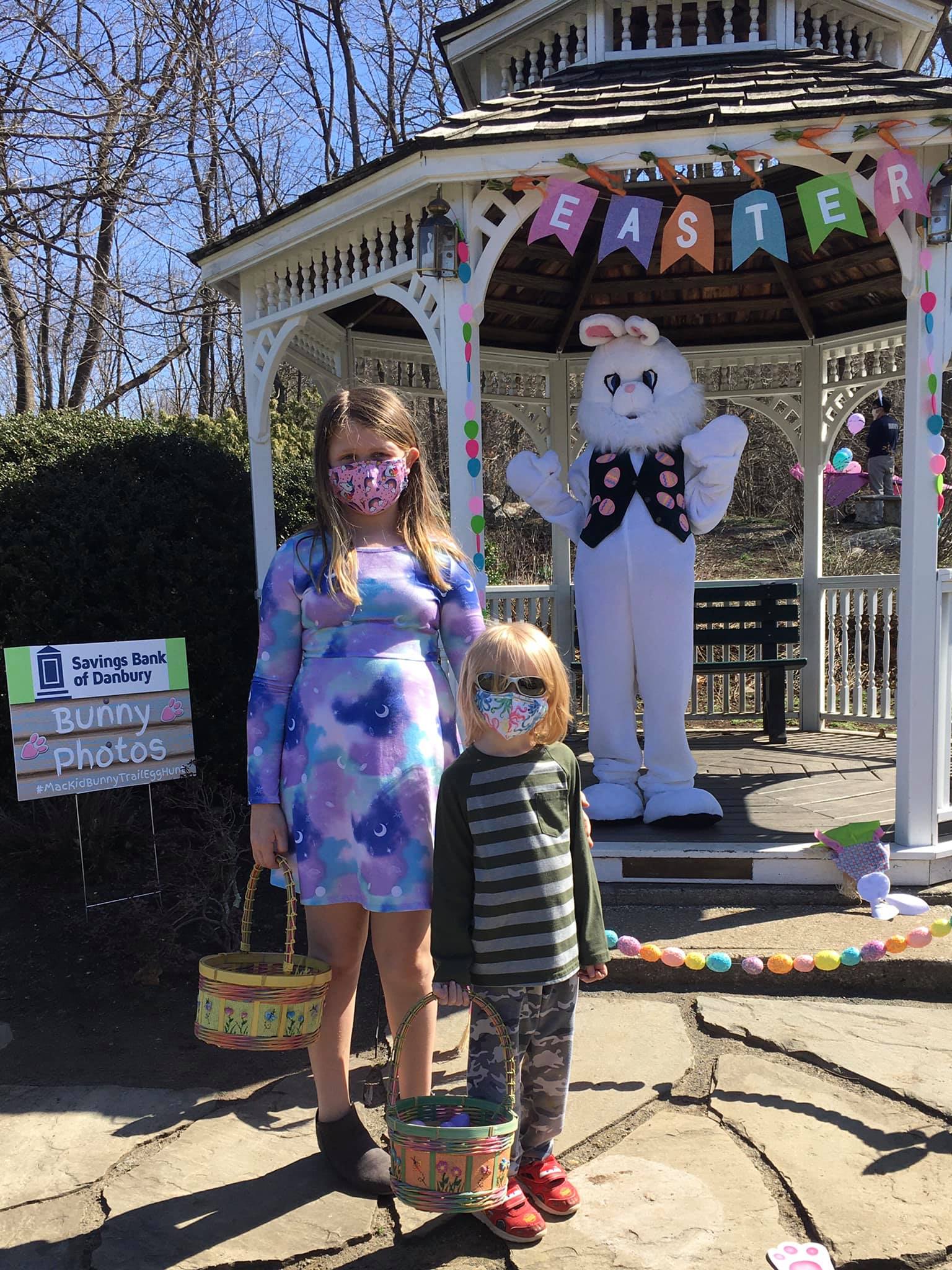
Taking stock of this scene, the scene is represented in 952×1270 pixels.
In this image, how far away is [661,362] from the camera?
186 inches

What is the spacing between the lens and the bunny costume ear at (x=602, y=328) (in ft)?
15.5

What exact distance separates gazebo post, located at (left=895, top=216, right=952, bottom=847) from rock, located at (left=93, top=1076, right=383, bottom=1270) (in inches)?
108

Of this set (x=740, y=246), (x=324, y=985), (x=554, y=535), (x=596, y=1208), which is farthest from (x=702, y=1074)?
(x=554, y=535)

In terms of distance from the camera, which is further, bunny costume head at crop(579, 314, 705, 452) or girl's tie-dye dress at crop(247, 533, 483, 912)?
bunny costume head at crop(579, 314, 705, 452)

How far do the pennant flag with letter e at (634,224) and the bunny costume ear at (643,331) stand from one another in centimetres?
64

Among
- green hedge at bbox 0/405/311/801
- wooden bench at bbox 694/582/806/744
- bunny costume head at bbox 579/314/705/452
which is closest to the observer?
bunny costume head at bbox 579/314/705/452

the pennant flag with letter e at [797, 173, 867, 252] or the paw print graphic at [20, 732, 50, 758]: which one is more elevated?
the pennant flag with letter e at [797, 173, 867, 252]

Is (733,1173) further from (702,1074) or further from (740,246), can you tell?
(740,246)

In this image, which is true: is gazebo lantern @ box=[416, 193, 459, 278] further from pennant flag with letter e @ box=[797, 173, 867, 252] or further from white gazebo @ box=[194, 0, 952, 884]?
pennant flag with letter e @ box=[797, 173, 867, 252]

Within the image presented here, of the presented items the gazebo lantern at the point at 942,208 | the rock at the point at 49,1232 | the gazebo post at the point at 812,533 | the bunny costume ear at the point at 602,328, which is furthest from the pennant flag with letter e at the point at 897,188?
the rock at the point at 49,1232

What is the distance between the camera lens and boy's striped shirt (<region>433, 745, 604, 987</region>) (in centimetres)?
222

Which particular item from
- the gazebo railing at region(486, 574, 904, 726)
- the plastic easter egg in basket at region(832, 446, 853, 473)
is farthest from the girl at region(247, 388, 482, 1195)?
the plastic easter egg in basket at region(832, 446, 853, 473)

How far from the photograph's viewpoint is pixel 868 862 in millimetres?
4051

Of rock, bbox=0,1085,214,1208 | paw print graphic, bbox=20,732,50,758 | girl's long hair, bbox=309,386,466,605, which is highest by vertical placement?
girl's long hair, bbox=309,386,466,605
